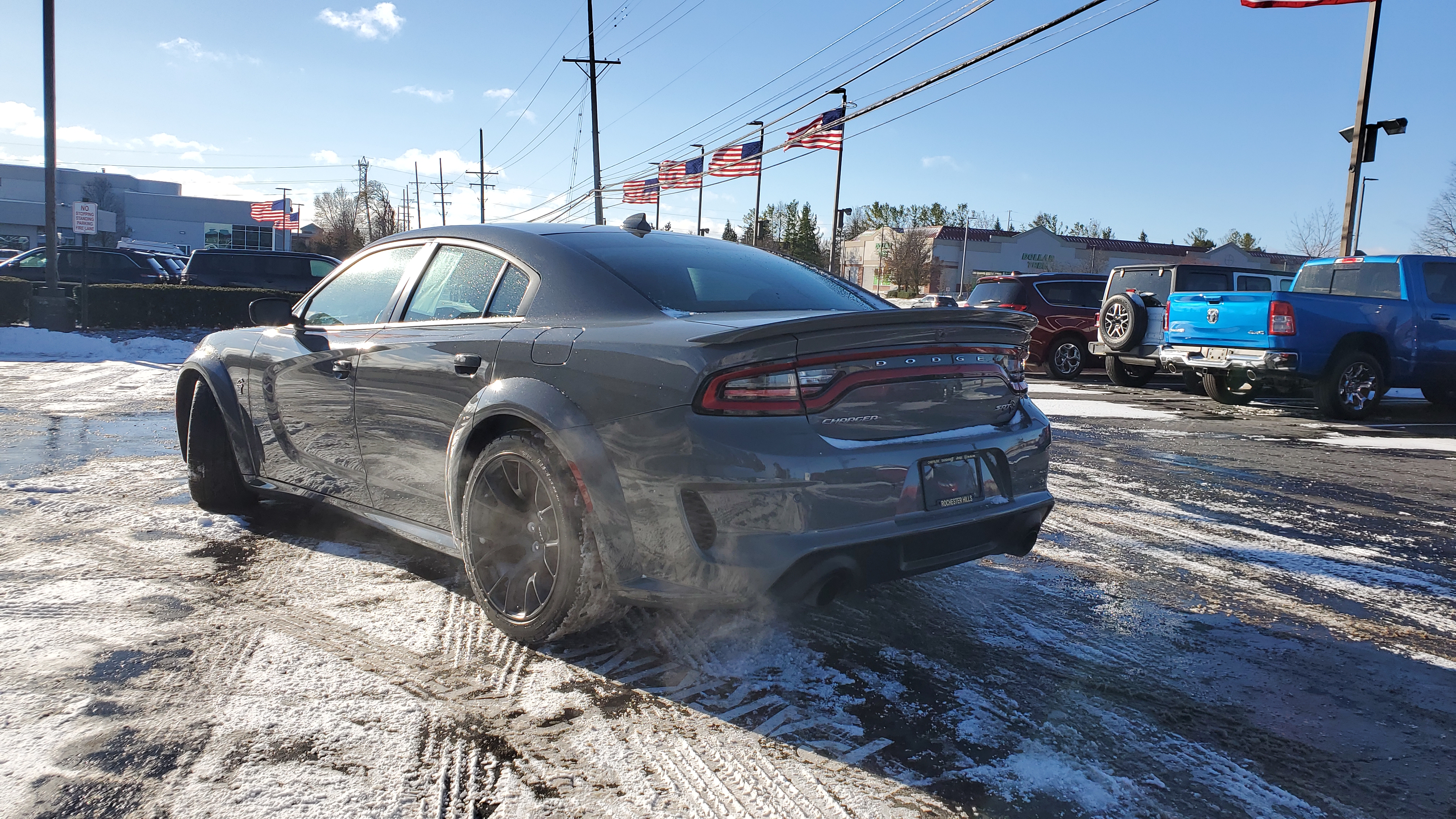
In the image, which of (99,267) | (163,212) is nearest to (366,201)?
(163,212)

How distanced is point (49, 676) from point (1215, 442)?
8.50 meters

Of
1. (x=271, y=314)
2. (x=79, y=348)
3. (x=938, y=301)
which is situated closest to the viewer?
(x=271, y=314)

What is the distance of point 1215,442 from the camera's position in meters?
8.41

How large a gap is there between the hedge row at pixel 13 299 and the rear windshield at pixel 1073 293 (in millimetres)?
19837

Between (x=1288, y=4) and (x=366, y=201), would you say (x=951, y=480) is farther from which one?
(x=366, y=201)

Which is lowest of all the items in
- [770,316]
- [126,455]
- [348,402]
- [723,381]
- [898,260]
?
[126,455]

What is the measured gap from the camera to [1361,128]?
16312 mm

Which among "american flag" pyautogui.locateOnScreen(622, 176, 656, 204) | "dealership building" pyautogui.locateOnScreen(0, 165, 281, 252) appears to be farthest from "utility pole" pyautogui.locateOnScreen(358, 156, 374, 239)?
"american flag" pyautogui.locateOnScreen(622, 176, 656, 204)

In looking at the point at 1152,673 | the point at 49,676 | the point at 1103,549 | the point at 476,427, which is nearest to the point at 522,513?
the point at 476,427

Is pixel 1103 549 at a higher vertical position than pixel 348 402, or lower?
lower

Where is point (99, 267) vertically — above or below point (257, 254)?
below

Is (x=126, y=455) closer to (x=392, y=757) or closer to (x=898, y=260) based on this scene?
(x=392, y=757)

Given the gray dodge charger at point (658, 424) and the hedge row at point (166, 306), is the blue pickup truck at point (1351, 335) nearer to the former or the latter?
the gray dodge charger at point (658, 424)

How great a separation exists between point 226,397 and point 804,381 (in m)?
3.43
